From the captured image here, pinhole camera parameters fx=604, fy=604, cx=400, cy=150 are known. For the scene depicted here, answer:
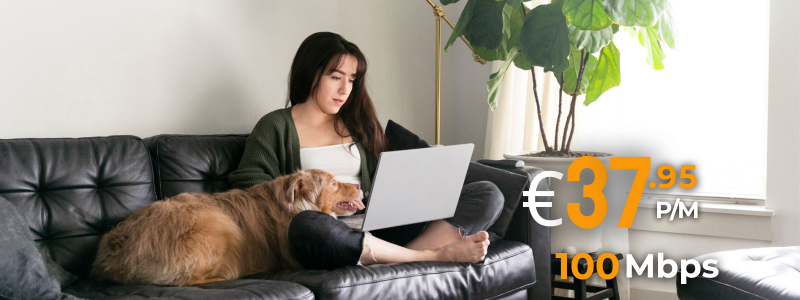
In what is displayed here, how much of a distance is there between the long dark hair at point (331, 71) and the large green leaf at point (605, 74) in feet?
3.43

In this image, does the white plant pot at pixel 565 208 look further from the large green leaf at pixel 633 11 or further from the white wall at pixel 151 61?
the white wall at pixel 151 61

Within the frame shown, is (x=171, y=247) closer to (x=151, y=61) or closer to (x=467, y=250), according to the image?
(x=467, y=250)

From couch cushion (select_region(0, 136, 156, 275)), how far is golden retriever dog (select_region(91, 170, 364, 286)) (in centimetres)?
12

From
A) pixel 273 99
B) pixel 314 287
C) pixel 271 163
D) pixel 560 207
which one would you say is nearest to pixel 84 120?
pixel 271 163

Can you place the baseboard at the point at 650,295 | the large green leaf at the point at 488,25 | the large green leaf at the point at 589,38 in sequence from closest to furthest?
the large green leaf at the point at 589,38, the large green leaf at the point at 488,25, the baseboard at the point at 650,295

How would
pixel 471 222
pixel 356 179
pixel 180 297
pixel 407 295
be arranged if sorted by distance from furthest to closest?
1. pixel 356 179
2. pixel 471 222
3. pixel 407 295
4. pixel 180 297

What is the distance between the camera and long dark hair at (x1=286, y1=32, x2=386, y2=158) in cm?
223

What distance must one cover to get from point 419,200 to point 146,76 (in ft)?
3.68

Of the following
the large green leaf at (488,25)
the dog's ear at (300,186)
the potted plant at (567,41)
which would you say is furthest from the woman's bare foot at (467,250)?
the large green leaf at (488,25)

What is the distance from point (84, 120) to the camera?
1976 millimetres

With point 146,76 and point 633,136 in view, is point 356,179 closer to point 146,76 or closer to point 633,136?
point 146,76

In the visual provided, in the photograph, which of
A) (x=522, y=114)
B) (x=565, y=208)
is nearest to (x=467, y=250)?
(x=565, y=208)

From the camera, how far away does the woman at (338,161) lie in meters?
1.58

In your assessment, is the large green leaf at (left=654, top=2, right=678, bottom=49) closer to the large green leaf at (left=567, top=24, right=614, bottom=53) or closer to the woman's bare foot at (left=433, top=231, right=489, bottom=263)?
the large green leaf at (left=567, top=24, right=614, bottom=53)
